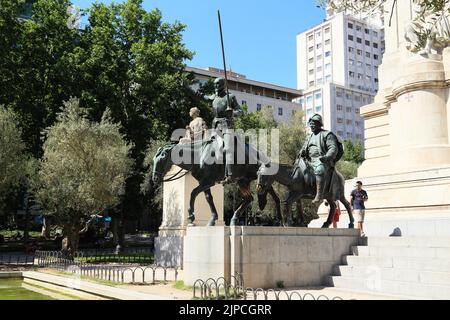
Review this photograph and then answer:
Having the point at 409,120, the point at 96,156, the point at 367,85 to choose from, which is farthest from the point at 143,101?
the point at 367,85

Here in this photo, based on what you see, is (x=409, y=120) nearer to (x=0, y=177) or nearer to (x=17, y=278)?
(x=17, y=278)

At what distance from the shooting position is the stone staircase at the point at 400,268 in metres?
10.2

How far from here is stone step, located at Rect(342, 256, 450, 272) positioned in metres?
10.7

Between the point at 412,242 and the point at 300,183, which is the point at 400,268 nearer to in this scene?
the point at 412,242

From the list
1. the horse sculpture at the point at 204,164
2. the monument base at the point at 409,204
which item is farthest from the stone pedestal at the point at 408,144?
the horse sculpture at the point at 204,164

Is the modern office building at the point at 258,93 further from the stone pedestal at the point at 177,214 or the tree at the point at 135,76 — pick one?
the stone pedestal at the point at 177,214

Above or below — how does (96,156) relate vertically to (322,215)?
above

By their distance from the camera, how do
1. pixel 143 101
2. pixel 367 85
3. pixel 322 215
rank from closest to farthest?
pixel 322 215 < pixel 143 101 < pixel 367 85

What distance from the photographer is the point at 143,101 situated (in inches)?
1583

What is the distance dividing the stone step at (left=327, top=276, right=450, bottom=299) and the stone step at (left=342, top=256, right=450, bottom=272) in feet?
1.87

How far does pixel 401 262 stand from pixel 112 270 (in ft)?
32.7

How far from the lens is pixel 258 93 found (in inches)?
3848
